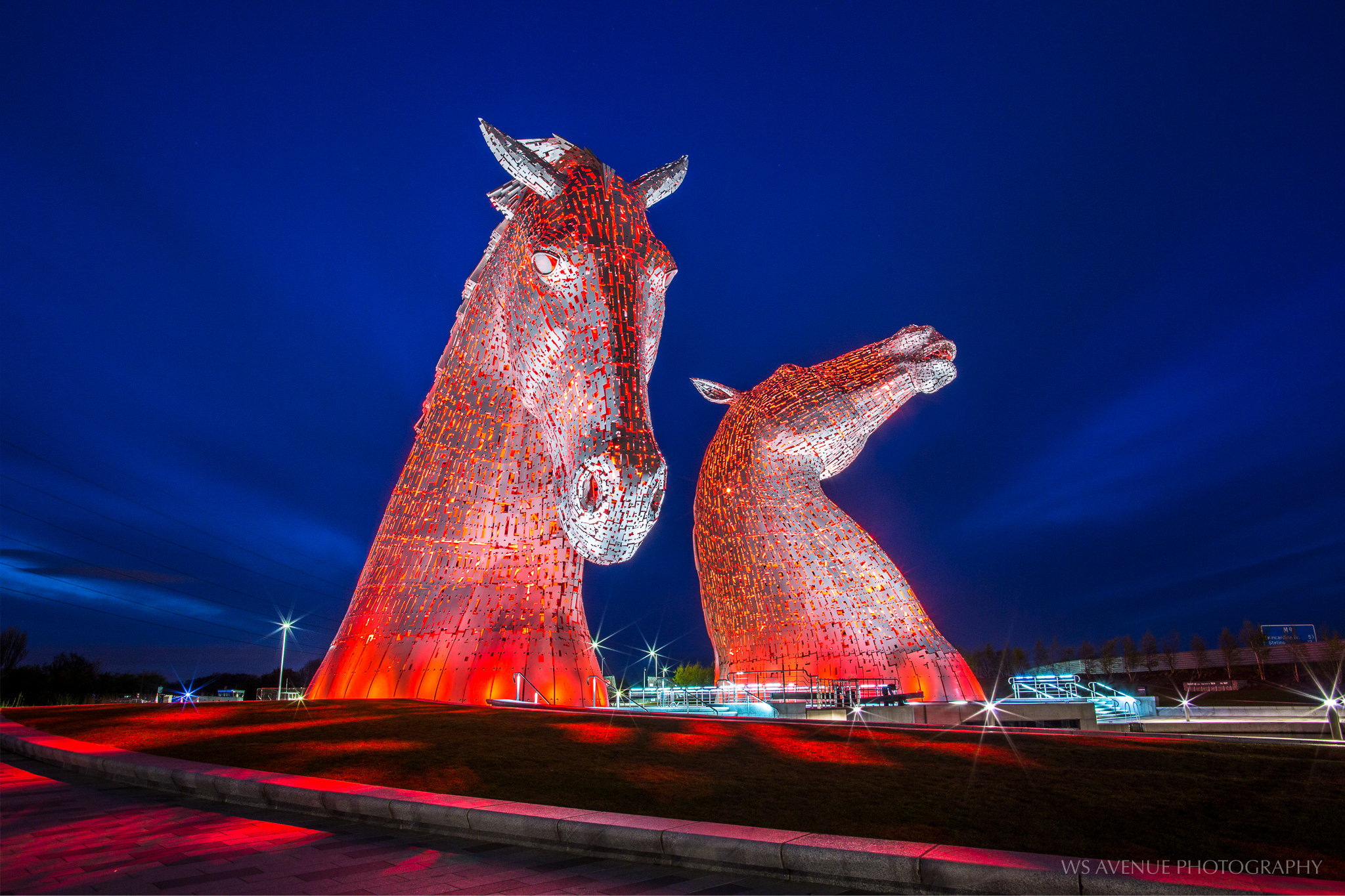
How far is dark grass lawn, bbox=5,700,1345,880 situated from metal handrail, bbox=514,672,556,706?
1.22 m

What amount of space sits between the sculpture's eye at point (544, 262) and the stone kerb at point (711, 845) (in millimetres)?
4893

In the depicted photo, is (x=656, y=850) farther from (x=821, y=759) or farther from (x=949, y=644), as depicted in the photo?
(x=949, y=644)

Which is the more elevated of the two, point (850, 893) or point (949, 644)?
point (949, 644)

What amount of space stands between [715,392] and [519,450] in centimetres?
783

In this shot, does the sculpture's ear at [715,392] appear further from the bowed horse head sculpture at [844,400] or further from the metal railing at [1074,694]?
the metal railing at [1074,694]

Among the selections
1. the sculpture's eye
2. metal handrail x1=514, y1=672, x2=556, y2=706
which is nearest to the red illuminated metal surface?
metal handrail x1=514, y1=672, x2=556, y2=706

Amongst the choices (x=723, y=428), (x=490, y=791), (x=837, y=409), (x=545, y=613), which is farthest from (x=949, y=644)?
(x=490, y=791)

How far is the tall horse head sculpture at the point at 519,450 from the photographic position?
7.39 m

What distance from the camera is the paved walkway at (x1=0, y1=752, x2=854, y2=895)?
3.29 meters

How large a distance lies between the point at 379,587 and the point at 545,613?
222 centimetres

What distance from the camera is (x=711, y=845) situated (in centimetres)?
370

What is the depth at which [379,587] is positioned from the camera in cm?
966

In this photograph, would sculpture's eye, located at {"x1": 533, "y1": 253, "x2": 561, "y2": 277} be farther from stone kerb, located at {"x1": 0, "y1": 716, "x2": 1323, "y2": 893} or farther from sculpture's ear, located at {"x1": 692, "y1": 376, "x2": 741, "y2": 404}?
sculpture's ear, located at {"x1": 692, "y1": 376, "x2": 741, "y2": 404}

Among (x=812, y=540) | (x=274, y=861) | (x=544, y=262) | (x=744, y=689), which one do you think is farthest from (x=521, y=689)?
(x=812, y=540)
